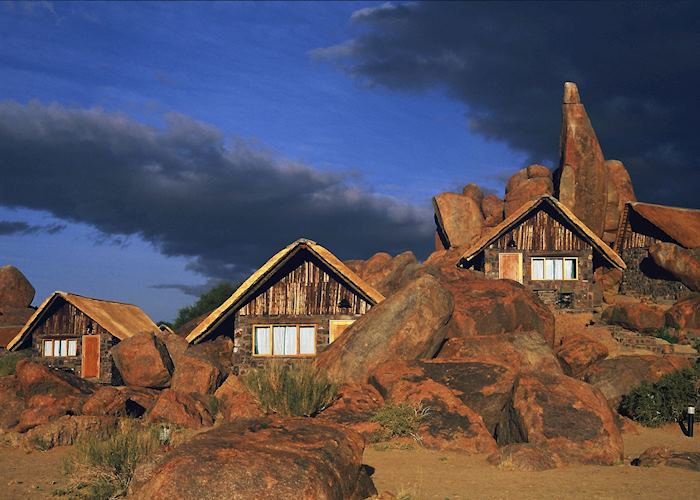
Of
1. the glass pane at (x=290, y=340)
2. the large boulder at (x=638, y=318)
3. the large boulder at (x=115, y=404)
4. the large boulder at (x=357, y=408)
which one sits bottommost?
the large boulder at (x=115, y=404)

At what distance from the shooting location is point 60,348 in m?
31.9

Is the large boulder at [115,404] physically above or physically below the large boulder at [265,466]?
below

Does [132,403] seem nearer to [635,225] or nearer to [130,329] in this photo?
[130,329]

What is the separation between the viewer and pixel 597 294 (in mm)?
37375

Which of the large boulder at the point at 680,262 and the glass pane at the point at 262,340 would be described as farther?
the large boulder at the point at 680,262

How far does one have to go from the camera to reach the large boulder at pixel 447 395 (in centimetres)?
1371

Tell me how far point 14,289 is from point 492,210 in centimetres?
2982

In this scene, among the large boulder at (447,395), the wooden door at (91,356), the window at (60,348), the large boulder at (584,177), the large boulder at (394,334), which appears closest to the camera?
the large boulder at (447,395)

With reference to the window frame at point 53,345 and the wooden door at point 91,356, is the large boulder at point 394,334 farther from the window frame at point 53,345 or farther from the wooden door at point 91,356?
the window frame at point 53,345

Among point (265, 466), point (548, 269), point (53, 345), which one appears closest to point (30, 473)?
point (265, 466)

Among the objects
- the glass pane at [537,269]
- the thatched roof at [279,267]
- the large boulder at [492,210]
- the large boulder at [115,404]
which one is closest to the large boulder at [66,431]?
the large boulder at [115,404]

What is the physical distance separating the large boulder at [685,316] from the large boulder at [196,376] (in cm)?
1808

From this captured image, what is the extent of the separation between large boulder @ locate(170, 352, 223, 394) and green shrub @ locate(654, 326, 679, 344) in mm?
16362

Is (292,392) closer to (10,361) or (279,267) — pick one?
(279,267)
